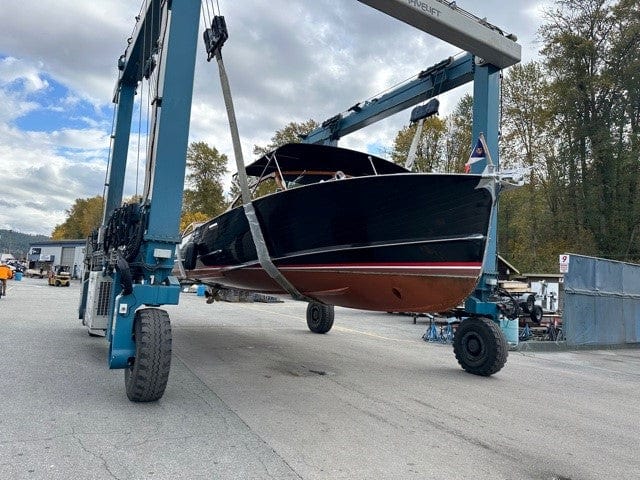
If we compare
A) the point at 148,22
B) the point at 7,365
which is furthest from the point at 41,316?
the point at 148,22

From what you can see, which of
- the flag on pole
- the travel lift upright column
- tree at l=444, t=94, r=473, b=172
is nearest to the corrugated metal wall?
the flag on pole

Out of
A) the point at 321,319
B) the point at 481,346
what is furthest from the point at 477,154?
the point at 321,319

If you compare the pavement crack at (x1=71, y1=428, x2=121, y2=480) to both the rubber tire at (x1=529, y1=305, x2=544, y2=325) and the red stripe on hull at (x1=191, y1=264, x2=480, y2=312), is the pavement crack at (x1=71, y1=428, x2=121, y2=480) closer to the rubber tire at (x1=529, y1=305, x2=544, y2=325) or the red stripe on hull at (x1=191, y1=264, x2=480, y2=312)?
the red stripe on hull at (x1=191, y1=264, x2=480, y2=312)

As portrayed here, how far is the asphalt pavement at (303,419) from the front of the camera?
281 cm

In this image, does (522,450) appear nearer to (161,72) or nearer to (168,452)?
(168,452)

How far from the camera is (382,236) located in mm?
4812

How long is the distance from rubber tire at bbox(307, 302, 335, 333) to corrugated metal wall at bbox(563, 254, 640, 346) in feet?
18.2

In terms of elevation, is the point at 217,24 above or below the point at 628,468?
above

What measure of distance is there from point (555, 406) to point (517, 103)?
23.2 meters

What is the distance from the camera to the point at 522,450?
3.34 m

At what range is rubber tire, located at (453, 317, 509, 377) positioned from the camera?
594 cm

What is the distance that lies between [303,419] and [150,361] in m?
1.32

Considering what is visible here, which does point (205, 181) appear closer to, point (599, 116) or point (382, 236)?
point (599, 116)

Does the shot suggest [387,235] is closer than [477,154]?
Yes
